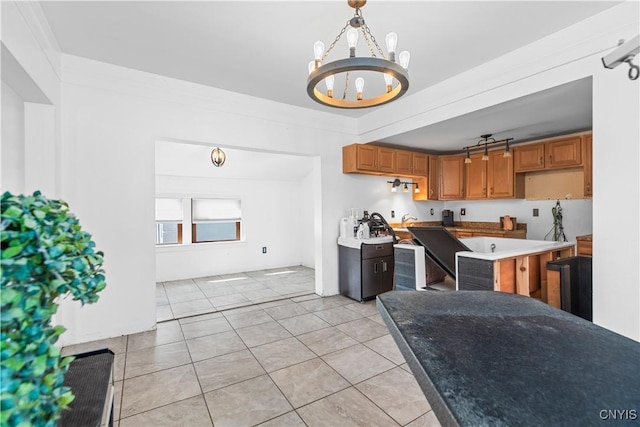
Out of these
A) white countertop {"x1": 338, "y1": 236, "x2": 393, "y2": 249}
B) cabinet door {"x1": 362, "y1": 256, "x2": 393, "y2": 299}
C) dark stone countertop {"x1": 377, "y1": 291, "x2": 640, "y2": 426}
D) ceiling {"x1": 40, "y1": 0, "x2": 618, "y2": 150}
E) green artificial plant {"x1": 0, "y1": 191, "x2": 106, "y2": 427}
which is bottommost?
cabinet door {"x1": 362, "y1": 256, "x2": 393, "y2": 299}

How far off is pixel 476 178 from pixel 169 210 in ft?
18.9

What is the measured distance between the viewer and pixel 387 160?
4.60 meters

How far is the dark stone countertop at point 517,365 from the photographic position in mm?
522

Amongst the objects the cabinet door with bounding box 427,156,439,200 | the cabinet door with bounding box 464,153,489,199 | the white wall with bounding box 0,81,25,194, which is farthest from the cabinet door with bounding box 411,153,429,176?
the white wall with bounding box 0,81,25,194

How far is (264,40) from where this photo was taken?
2498 mm

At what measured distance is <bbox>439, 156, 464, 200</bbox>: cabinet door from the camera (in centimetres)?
542

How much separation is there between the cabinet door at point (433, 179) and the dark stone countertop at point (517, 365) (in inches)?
183

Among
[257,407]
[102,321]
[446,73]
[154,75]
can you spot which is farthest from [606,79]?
[102,321]

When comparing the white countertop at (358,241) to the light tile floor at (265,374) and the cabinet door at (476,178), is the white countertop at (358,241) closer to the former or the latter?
the light tile floor at (265,374)

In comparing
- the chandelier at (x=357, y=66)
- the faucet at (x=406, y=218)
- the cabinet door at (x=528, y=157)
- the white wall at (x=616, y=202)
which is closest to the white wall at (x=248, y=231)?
the faucet at (x=406, y=218)

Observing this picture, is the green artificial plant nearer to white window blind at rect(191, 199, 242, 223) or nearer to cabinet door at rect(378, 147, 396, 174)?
cabinet door at rect(378, 147, 396, 174)

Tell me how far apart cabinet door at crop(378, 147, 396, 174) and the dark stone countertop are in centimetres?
364

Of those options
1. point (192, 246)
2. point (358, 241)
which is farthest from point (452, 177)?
point (192, 246)

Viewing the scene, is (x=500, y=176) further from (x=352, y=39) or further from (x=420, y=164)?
(x=352, y=39)
